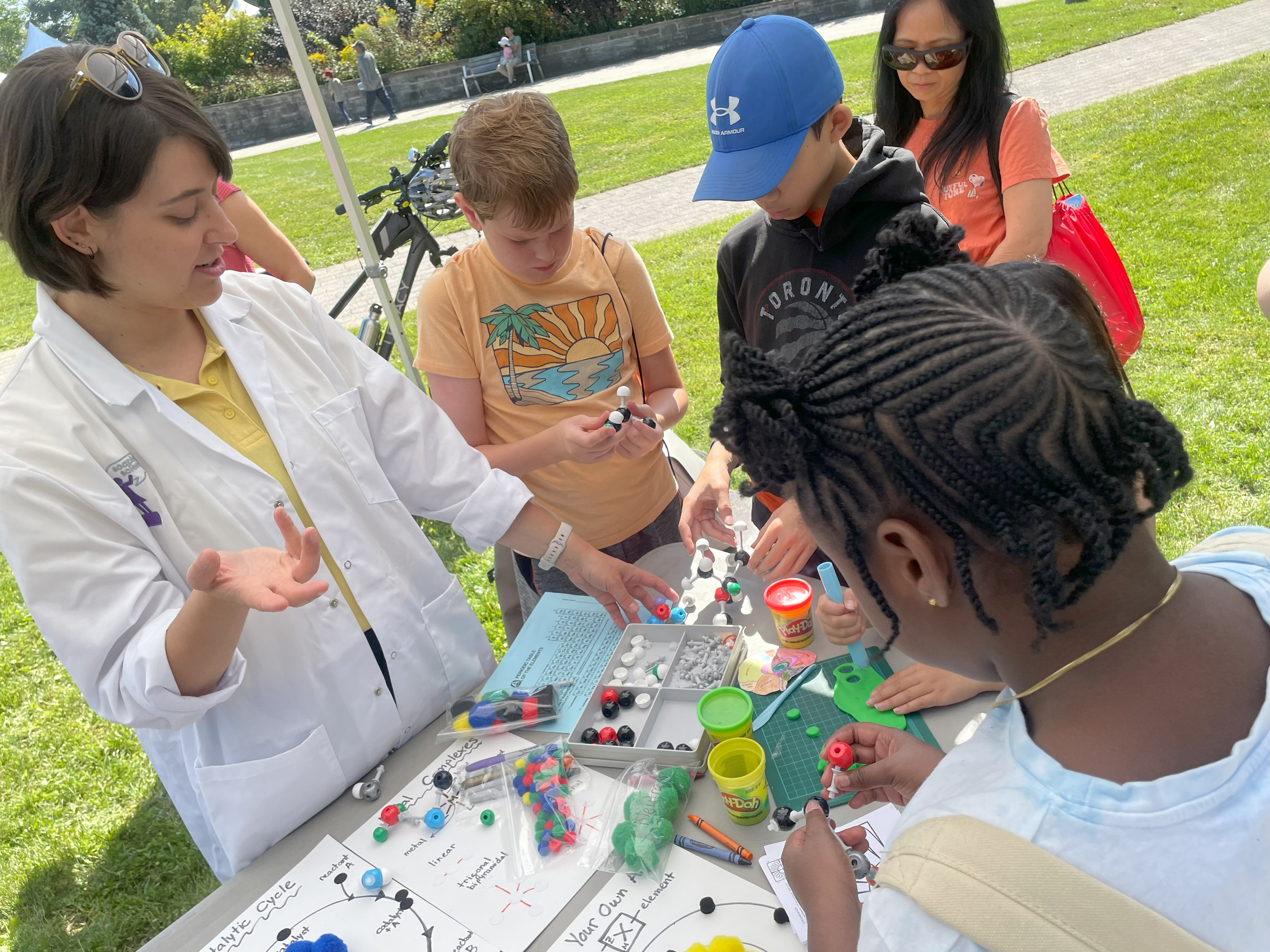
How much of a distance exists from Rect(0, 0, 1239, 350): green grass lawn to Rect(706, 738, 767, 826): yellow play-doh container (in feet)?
29.9

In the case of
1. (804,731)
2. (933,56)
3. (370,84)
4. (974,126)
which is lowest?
(804,731)

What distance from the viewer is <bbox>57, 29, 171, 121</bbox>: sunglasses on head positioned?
1439 mm

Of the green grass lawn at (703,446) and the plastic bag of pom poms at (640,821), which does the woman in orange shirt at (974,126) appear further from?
the plastic bag of pom poms at (640,821)

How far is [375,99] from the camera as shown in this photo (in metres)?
19.5

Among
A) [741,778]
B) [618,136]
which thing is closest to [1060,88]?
[618,136]

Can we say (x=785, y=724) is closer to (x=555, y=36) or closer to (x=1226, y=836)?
(x=1226, y=836)

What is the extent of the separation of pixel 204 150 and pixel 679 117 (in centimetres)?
1264

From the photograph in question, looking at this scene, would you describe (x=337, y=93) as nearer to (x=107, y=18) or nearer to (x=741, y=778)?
(x=107, y=18)

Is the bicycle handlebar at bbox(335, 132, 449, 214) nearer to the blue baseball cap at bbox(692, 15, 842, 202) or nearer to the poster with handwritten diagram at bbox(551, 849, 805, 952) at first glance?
the blue baseball cap at bbox(692, 15, 842, 202)

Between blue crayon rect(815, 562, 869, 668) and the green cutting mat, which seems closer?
the green cutting mat

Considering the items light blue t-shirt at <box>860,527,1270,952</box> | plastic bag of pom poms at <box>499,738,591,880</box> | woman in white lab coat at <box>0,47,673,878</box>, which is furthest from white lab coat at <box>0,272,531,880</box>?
light blue t-shirt at <box>860,527,1270,952</box>

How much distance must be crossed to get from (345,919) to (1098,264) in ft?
10.0

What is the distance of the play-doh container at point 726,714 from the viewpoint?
61.6 inches

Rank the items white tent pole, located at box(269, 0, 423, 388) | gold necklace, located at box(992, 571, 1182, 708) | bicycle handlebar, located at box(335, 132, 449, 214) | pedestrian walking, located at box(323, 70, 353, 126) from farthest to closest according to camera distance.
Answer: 1. pedestrian walking, located at box(323, 70, 353, 126)
2. bicycle handlebar, located at box(335, 132, 449, 214)
3. white tent pole, located at box(269, 0, 423, 388)
4. gold necklace, located at box(992, 571, 1182, 708)
